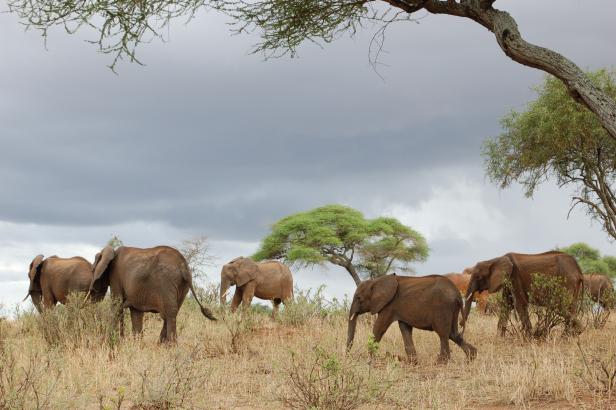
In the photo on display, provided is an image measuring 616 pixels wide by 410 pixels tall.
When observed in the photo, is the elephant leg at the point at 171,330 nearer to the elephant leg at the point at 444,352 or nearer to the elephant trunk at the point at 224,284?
the elephant leg at the point at 444,352

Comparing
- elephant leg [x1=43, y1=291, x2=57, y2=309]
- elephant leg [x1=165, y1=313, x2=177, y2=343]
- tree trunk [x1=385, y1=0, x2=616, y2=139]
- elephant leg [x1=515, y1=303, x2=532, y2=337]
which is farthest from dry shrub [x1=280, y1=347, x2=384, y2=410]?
elephant leg [x1=43, y1=291, x2=57, y2=309]

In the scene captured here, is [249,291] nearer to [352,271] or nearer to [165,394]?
[165,394]

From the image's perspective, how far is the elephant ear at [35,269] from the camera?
17688 millimetres

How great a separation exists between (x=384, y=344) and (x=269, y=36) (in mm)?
6296

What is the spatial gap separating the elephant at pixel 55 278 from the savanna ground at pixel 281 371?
7.40 ft

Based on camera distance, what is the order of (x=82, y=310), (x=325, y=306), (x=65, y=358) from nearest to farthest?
(x=65, y=358)
(x=82, y=310)
(x=325, y=306)

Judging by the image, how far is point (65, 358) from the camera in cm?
1059

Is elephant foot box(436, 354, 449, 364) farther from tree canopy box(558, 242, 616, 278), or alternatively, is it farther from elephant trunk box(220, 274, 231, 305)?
tree canopy box(558, 242, 616, 278)

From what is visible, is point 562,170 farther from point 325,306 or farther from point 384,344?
point 384,344

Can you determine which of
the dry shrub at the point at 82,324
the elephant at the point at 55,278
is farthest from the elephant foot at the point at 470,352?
the elephant at the point at 55,278

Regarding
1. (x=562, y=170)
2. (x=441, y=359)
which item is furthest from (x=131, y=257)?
(x=562, y=170)

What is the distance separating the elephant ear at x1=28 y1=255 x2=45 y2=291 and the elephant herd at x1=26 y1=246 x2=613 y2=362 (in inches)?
15.3

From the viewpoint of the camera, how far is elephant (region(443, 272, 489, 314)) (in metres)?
23.2

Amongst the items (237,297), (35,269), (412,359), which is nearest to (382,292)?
(412,359)
